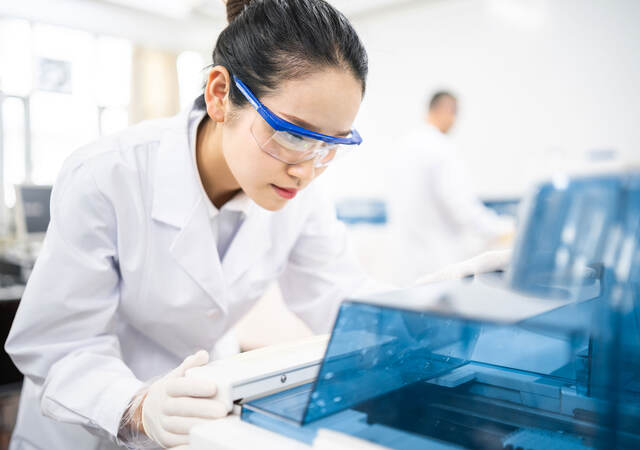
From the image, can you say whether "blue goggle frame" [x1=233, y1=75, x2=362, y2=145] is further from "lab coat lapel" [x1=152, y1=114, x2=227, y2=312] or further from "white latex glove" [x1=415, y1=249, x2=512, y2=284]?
"white latex glove" [x1=415, y1=249, x2=512, y2=284]

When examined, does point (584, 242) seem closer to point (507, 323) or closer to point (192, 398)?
point (507, 323)

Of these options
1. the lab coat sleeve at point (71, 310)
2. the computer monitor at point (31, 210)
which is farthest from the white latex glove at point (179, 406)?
the computer monitor at point (31, 210)

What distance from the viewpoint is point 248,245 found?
1.28 m

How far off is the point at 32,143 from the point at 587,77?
5.97m

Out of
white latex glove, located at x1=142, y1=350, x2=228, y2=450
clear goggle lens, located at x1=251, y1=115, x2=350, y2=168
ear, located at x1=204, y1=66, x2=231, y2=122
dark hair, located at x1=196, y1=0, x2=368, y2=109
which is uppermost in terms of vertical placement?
dark hair, located at x1=196, y1=0, x2=368, y2=109

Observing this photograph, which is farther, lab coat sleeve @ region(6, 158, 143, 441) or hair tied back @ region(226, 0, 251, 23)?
hair tied back @ region(226, 0, 251, 23)

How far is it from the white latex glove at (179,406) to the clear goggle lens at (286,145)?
0.39 metres

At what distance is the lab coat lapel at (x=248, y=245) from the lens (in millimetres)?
1249

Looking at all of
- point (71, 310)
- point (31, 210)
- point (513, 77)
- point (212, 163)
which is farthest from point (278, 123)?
point (513, 77)

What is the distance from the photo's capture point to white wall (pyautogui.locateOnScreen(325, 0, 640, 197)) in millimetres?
5039

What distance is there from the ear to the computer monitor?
2669 millimetres

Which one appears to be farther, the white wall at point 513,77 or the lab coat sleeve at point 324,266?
the white wall at point 513,77

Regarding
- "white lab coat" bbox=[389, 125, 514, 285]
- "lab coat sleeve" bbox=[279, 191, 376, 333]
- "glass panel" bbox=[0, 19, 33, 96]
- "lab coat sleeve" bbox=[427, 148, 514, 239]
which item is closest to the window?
"glass panel" bbox=[0, 19, 33, 96]

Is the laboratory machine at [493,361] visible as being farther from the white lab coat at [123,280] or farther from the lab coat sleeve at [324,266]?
the lab coat sleeve at [324,266]
